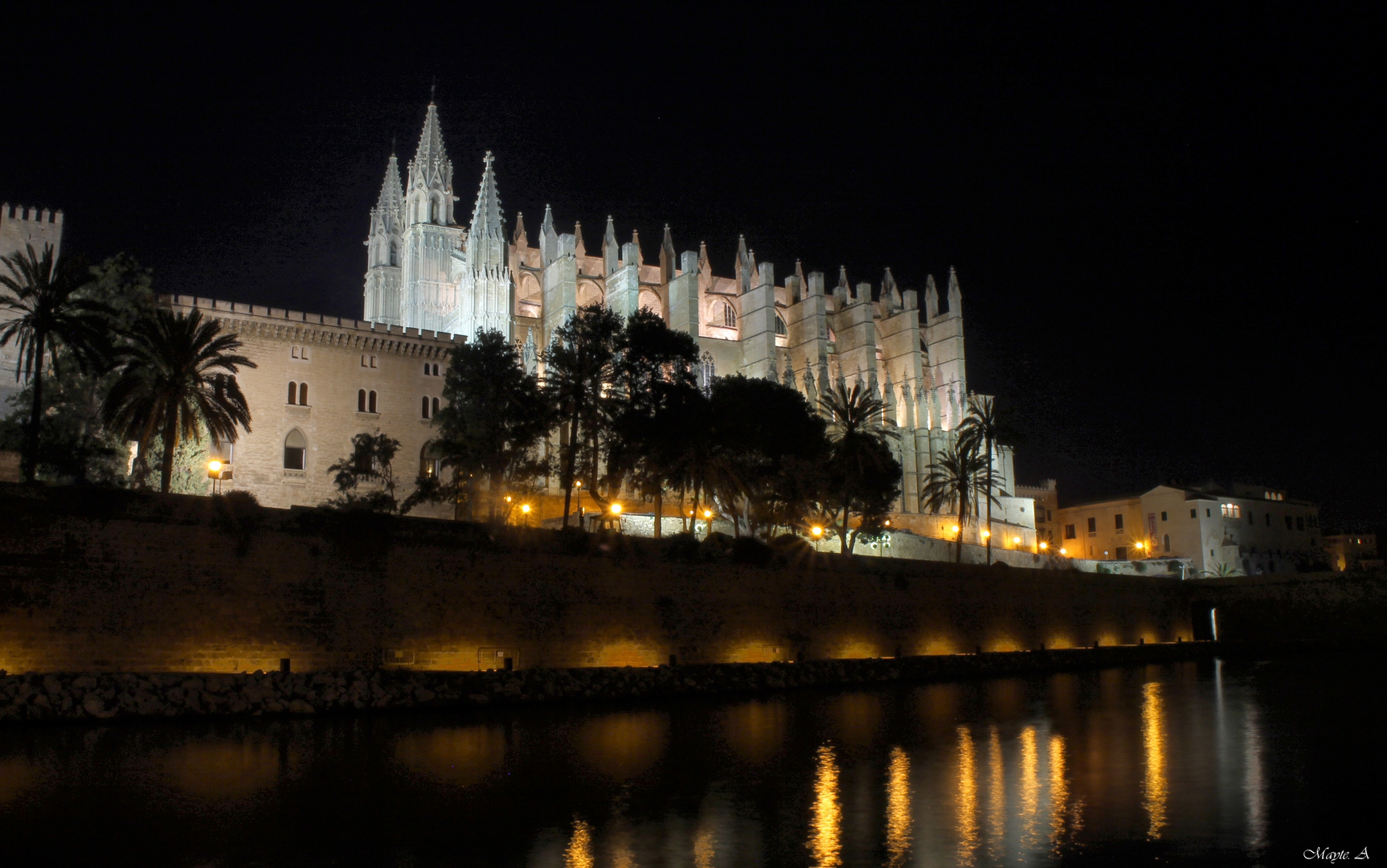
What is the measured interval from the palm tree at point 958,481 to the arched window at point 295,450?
23217 mm

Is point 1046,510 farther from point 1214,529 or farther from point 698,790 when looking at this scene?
point 698,790

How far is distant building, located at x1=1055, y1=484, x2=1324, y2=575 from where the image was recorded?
202 feet

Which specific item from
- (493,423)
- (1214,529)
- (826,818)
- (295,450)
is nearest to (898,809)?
(826,818)

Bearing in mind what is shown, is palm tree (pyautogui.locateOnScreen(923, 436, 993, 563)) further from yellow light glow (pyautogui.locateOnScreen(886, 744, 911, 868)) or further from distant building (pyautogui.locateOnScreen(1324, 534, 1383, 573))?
distant building (pyautogui.locateOnScreen(1324, 534, 1383, 573))

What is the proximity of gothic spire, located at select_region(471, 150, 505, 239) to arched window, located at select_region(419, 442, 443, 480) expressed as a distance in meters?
13.5

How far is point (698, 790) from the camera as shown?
1242cm

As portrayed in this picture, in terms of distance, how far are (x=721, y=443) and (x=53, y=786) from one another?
85.7ft

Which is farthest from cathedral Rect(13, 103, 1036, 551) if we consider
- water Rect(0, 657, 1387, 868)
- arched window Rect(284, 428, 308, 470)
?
water Rect(0, 657, 1387, 868)

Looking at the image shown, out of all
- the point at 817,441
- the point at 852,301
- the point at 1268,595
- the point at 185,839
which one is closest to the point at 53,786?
the point at 185,839

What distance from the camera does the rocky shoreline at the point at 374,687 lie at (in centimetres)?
1695

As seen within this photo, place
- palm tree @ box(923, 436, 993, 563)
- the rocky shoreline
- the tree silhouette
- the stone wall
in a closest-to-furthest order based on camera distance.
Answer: the rocky shoreline
the stone wall
the tree silhouette
palm tree @ box(923, 436, 993, 563)

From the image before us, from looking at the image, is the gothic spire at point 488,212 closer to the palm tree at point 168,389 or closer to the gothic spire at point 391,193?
the gothic spire at point 391,193

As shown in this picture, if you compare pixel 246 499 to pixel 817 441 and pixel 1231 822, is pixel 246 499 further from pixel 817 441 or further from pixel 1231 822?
pixel 817 441

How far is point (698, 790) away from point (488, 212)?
133 feet
